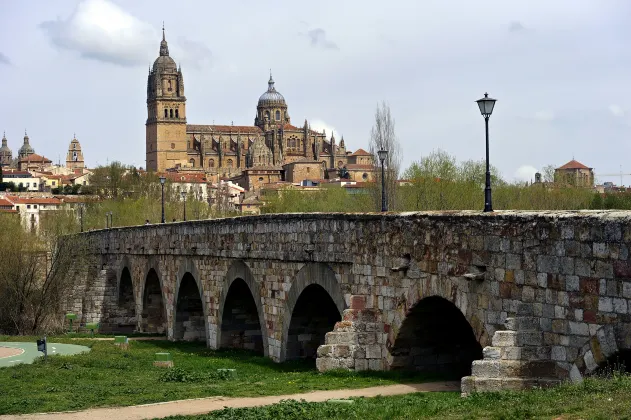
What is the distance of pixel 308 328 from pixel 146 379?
3.66 meters

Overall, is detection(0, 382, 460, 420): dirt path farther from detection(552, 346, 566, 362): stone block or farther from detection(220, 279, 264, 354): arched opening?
detection(220, 279, 264, 354): arched opening

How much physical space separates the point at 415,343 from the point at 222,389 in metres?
3.38

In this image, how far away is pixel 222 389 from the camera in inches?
698

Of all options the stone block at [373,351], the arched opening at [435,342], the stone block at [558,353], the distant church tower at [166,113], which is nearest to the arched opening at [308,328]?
the stone block at [373,351]

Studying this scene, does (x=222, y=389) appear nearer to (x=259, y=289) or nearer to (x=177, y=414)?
(x=177, y=414)

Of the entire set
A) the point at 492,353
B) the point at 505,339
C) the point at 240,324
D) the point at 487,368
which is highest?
the point at 505,339

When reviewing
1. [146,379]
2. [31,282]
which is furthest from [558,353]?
[31,282]

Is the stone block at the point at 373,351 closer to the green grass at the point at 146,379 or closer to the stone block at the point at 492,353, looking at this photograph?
the green grass at the point at 146,379

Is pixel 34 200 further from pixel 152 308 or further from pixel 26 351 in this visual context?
pixel 26 351

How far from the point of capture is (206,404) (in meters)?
16.1

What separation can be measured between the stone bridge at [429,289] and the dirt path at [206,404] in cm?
131

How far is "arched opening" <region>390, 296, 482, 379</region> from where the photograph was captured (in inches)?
666

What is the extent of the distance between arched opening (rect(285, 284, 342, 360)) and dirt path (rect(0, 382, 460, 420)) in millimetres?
5804

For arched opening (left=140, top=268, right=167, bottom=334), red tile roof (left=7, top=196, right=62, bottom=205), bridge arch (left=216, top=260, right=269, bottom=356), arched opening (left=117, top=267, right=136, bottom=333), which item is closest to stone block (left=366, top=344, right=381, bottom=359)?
bridge arch (left=216, top=260, right=269, bottom=356)
